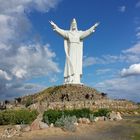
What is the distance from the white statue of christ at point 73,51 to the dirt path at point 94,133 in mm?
52119

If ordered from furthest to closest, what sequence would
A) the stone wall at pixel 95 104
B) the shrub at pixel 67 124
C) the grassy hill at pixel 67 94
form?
the grassy hill at pixel 67 94 → the stone wall at pixel 95 104 → the shrub at pixel 67 124

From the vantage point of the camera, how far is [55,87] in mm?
80688

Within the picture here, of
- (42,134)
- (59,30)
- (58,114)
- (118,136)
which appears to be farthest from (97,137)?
(59,30)

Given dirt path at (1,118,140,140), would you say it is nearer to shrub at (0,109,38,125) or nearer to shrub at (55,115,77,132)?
shrub at (55,115,77,132)

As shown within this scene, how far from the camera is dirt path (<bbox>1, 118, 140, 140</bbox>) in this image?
72.1ft

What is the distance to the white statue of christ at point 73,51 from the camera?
7881 cm

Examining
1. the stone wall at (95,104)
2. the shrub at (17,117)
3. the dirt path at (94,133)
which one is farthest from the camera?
the stone wall at (95,104)

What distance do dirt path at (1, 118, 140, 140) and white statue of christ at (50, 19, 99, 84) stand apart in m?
52.1

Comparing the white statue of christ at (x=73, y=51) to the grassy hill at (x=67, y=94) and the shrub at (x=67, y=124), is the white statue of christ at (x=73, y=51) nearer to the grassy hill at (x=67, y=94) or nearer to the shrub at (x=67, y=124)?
the grassy hill at (x=67, y=94)

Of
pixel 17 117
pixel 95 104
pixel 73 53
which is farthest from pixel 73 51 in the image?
pixel 17 117

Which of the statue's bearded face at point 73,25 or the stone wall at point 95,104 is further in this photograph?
the statue's bearded face at point 73,25

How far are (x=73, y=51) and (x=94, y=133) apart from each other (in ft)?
182

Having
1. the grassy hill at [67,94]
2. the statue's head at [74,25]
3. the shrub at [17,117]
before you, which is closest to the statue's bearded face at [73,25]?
the statue's head at [74,25]

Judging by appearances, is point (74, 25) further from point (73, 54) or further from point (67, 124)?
point (67, 124)
